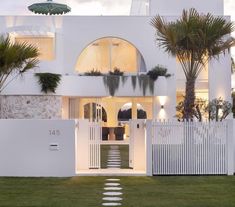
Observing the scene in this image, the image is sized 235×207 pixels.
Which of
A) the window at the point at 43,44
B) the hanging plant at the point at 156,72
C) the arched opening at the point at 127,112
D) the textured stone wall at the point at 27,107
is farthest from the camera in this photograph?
the arched opening at the point at 127,112

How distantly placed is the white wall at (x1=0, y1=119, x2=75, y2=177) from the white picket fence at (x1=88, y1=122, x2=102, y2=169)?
1127 mm

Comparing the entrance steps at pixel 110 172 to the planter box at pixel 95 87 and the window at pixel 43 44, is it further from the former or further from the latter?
the window at pixel 43 44

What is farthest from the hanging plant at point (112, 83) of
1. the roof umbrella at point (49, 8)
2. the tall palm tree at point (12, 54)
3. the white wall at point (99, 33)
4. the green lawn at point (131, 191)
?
the green lawn at point (131, 191)

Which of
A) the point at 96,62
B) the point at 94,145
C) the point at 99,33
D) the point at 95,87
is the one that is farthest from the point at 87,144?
the point at 96,62

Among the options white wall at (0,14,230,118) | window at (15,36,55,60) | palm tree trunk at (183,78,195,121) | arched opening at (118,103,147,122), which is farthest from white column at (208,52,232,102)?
palm tree trunk at (183,78,195,121)

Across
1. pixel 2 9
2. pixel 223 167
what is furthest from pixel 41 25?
pixel 223 167

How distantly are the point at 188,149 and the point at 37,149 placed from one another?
13.4 feet

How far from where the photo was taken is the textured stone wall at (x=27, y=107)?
25312 millimetres

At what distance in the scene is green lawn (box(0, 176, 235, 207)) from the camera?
10172 mm

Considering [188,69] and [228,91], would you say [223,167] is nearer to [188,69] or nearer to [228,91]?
[188,69]

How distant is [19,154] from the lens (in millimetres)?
14383

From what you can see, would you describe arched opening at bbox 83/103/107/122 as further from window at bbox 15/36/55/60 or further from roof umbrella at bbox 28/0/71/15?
roof umbrella at bbox 28/0/71/15

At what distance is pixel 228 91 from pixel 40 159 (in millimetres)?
15813

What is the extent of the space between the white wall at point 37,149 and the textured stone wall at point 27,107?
1100 centimetres
